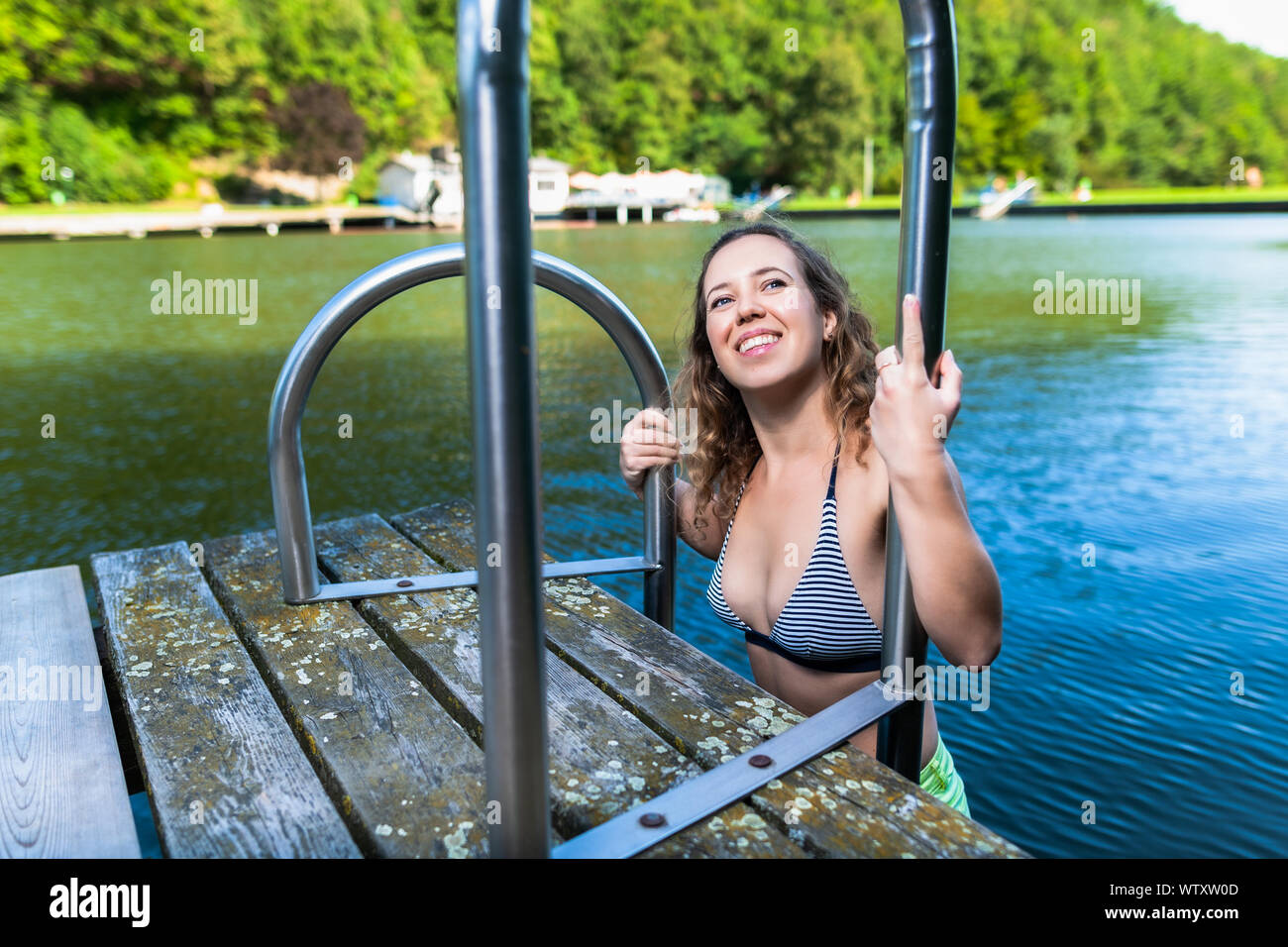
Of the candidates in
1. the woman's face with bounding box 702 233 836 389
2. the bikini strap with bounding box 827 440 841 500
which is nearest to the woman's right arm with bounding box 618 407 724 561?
the woman's face with bounding box 702 233 836 389

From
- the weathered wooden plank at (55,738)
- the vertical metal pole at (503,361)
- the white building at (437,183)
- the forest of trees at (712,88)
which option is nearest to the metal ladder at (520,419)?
the vertical metal pole at (503,361)

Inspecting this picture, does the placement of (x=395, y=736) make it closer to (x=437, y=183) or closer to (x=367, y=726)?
(x=367, y=726)

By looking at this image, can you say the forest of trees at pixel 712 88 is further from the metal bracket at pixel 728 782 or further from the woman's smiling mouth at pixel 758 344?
the metal bracket at pixel 728 782

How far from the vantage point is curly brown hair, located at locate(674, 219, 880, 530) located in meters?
1.49

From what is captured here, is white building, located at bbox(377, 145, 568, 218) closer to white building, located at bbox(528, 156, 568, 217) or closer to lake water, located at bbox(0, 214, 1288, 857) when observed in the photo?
white building, located at bbox(528, 156, 568, 217)

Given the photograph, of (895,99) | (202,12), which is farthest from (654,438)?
(895,99)

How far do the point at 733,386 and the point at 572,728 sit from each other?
0.78 m

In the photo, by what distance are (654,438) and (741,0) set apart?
6312 centimetres

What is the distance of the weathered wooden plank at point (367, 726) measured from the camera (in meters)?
0.95

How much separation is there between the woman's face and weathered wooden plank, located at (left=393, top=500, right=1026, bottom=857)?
0.43 metres

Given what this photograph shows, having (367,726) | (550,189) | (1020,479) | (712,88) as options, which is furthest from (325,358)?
(712,88)

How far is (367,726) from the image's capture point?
1.16 meters

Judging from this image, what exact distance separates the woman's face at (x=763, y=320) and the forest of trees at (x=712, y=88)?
130 ft
